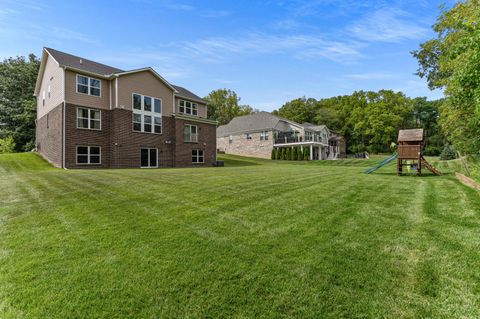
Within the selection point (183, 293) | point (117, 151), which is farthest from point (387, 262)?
point (117, 151)

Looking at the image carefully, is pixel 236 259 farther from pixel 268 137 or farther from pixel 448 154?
pixel 268 137

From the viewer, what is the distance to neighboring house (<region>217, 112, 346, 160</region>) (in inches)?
1422

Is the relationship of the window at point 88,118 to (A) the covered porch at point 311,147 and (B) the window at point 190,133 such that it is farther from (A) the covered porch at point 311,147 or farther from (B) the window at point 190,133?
(A) the covered porch at point 311,147

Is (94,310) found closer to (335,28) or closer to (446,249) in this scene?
(446,249)

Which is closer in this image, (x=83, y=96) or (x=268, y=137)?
(x=83, y=96)

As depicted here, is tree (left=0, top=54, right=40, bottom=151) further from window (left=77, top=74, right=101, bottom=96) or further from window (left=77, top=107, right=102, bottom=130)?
window (left=77, top=107, right=102, bottom=130)

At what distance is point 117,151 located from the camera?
18656mm

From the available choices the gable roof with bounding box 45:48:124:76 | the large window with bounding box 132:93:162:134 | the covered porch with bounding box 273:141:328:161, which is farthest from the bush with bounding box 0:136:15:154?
the covered porch with bounding box 273:141:328:161

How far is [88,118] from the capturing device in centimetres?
1811

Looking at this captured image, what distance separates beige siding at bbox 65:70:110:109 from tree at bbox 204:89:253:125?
36.2 meters

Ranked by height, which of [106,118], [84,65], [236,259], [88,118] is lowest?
[236,259]

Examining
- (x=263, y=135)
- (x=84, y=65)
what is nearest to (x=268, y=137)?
(x=263, y=135)

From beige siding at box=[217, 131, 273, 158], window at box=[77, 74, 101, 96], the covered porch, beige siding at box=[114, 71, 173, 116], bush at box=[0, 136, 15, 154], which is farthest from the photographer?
beige siding at box=[217, 131, 273, 158]

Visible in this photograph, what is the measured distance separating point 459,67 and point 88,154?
20.9 m
